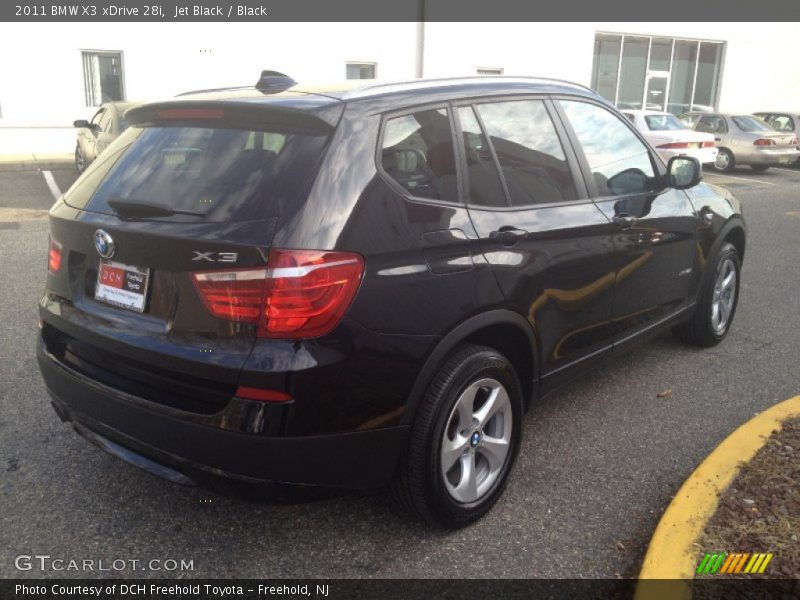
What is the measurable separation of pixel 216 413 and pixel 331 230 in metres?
0.74

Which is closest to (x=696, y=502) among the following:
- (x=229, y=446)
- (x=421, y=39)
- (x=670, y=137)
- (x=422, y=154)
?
(x=422, y=154)

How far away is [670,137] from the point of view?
1636 centimetres

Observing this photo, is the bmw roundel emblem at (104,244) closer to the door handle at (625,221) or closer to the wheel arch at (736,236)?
the door handle at (625,221)

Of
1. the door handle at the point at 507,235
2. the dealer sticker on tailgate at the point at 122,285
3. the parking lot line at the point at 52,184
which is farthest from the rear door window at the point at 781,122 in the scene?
the dealer sticker on tailgate at the point at 122,285

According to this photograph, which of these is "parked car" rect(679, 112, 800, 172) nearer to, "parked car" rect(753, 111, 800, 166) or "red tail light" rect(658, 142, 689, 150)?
"parked car" rect(753, 111, 800, 166)

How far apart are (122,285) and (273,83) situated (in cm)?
120

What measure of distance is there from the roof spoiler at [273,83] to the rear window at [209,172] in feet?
1.40

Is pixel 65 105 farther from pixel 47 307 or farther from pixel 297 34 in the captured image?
pixel 47 307

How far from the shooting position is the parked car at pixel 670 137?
53.3ft

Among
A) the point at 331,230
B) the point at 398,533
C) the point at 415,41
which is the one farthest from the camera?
the point at 415,41

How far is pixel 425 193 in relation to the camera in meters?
2.94

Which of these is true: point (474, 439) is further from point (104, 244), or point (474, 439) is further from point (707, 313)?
point (707, 313)

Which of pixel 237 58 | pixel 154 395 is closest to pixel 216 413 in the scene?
pixel 154 395
